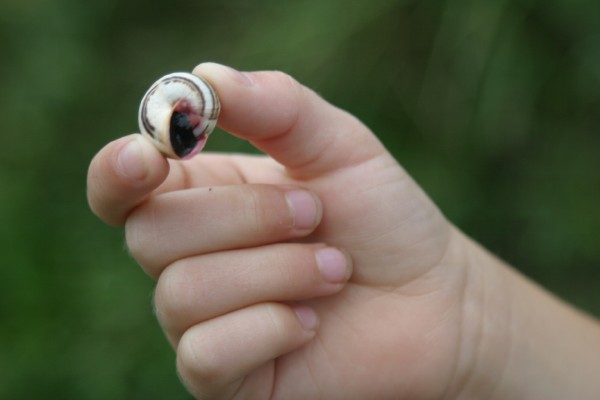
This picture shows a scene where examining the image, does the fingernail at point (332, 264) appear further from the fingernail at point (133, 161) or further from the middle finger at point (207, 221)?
the fingernail at point (133, 161)

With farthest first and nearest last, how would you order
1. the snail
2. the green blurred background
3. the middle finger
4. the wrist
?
the green blurred background
the wrist
the middle finger
the snail

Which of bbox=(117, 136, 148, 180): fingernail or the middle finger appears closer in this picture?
bbox=(117, 136, 148, 180): fingernail

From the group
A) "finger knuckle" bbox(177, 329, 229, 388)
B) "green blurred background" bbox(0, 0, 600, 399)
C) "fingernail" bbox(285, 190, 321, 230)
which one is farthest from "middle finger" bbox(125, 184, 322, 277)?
"green blurred background" bbox(0, 0, 600, 399)

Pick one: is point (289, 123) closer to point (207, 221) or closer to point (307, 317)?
point (207, 221)

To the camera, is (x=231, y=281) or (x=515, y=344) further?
(x=515, y=344)

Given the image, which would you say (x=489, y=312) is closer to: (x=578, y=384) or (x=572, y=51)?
(x=578, y=384)

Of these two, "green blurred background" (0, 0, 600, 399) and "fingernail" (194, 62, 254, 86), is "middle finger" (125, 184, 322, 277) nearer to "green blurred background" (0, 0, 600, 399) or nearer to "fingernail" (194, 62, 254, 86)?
"fingernail" (194, 62, 254, 86)

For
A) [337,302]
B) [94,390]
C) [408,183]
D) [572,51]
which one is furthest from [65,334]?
[572,51]

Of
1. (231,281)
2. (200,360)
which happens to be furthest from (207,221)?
(200,360)
